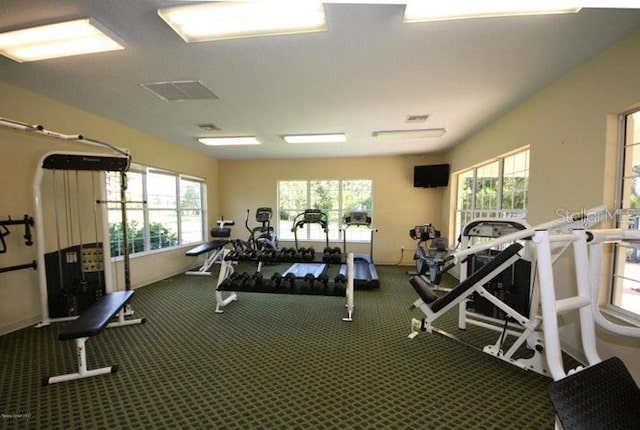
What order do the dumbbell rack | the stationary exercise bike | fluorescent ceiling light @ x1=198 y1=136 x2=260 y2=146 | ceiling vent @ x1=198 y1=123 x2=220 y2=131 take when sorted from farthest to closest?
fluorescent ceiling light @ x1=198 y1=136 x2=260 y2=146, the stationary exercise bike, ceiling vent @ x1=198 y1=123 x2=220 y2=131, the dumbbell rack

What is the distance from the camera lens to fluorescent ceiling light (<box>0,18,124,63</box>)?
1847 mm

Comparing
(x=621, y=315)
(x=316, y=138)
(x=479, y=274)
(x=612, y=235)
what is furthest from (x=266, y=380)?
(x=316, y=138)

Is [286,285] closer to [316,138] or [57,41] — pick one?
[316,138]

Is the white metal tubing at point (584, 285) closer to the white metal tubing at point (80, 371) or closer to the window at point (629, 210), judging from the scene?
the window at point (629, 210)

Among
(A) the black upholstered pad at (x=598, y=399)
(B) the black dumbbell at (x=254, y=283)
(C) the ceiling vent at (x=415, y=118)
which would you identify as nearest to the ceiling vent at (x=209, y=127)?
(B) the black dumbbell at (x=254, y=283)

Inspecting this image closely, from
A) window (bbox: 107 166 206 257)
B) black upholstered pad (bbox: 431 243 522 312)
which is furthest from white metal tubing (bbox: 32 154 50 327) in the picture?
black upholstered pad (bbox: 431 243 522 312)

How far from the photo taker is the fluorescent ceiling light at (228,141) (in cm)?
482

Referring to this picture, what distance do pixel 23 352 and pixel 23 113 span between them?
2534 millimetres

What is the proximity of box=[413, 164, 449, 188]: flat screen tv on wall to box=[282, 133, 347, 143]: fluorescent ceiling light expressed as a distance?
214 centimetres

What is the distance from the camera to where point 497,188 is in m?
3.96

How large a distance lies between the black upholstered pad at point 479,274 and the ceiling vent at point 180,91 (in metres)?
3.15

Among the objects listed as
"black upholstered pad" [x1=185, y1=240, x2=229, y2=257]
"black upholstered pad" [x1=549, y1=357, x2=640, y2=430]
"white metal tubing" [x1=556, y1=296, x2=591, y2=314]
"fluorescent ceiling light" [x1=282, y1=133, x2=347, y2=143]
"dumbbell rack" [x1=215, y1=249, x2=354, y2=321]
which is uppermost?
"fluorescent ceiling light" [x1=282, y1=133, x2=347, y2=143]

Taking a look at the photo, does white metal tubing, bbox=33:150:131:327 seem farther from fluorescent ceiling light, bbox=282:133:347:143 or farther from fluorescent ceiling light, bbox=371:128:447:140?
fluorescent ceiling light, bbox=371:128:447:140

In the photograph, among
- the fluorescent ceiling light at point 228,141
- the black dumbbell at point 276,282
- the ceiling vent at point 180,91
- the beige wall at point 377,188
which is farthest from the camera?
the beige wall at point 377,188
